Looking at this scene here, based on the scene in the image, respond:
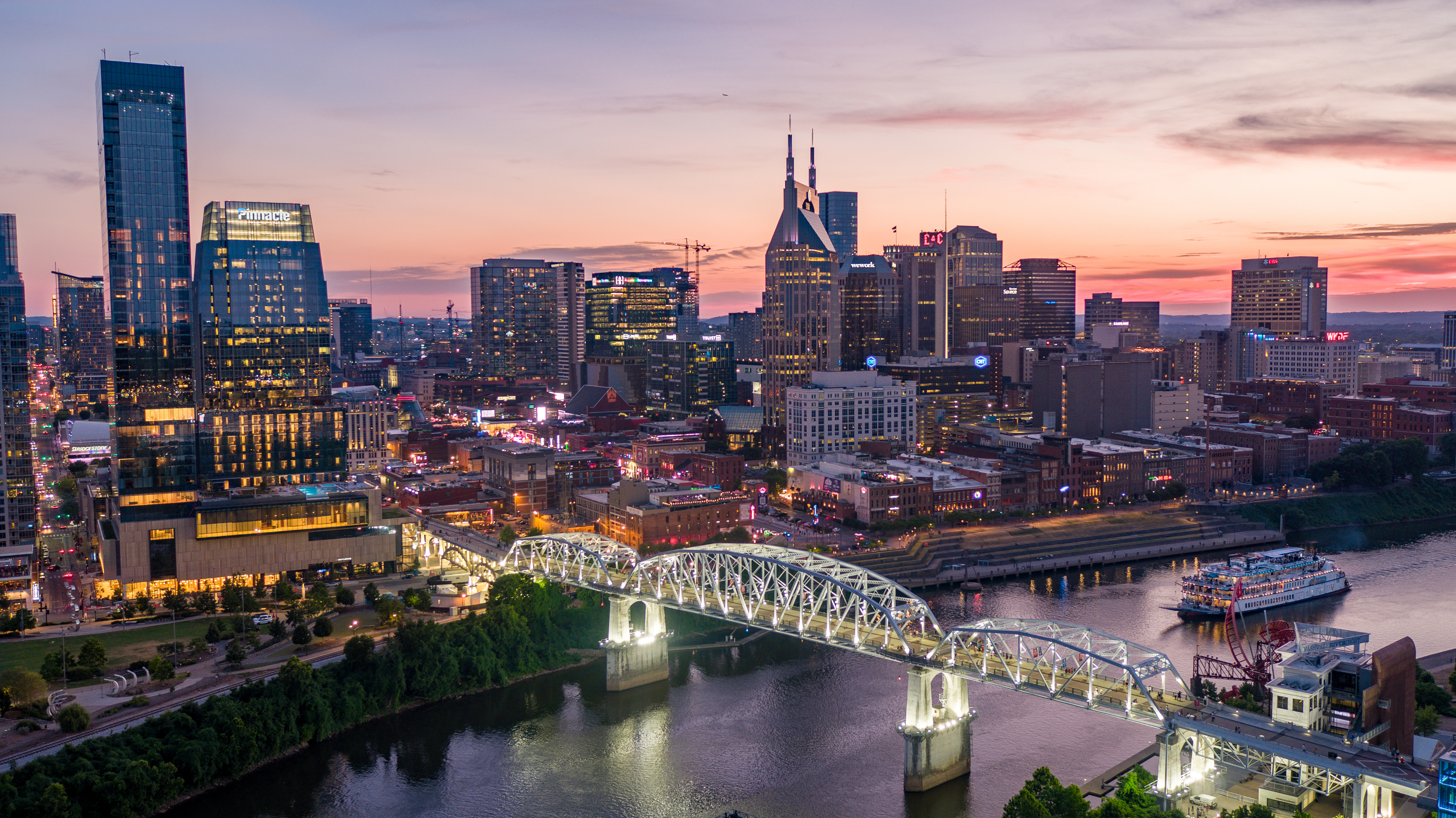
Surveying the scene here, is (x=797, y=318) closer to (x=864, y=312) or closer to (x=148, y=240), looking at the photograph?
(x=864, y=312)

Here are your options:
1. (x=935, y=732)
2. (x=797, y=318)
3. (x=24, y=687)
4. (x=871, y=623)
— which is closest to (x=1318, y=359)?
(x=797, y=318)

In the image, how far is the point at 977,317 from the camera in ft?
627

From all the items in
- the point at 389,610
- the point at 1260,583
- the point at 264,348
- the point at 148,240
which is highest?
the point at 148,240

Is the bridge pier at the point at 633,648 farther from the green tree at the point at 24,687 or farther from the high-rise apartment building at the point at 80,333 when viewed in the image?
→ the high-rise apartment building at the point at 80,333

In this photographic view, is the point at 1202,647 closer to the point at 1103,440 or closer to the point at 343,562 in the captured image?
the point at 343,562

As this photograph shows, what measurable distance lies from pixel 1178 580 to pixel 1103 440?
41.5 meters

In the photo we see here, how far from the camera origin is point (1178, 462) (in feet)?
349

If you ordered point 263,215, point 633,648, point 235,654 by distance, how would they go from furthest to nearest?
point 263,215 < point 633,648 < point 235,654

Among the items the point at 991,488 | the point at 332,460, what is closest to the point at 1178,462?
the point at 991,488

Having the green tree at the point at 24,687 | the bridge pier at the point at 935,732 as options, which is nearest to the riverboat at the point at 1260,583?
the bridge pier at the point at 935,732

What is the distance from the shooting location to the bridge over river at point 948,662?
34.8 meters

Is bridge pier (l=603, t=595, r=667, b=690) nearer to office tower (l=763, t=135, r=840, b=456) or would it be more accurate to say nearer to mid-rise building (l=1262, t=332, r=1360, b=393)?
office tower (l=763, t=135, r=840, b=456)

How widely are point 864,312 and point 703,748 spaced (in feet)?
428

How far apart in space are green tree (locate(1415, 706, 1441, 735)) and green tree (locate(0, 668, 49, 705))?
52699mm
